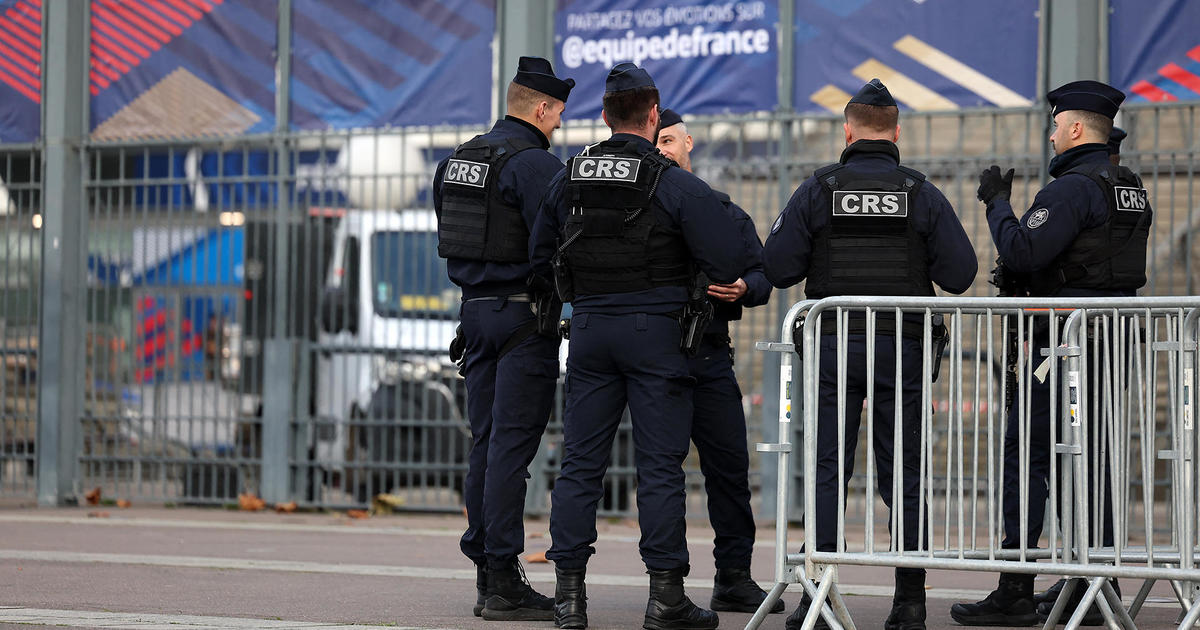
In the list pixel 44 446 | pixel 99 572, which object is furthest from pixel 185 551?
pixel 44 446

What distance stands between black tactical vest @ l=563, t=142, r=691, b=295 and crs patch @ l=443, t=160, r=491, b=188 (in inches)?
24.3

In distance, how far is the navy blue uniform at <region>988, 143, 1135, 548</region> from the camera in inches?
238

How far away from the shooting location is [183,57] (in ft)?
38.5

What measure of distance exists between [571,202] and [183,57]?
22.3 ft

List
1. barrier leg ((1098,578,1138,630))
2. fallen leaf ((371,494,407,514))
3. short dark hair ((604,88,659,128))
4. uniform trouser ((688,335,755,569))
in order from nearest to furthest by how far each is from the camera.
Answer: barrier leg ((1098,578,1138,630))
short dark hair ((604,88,659,128))
uniform trouser ((688,335,755,569))
fallen leaf ((371,494,407,514))

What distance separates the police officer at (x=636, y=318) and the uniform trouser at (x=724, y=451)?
1.84 ft

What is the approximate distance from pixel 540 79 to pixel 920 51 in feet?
14.2

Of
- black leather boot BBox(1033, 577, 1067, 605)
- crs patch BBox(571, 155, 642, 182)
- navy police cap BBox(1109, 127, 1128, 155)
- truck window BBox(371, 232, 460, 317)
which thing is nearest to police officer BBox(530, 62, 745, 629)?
crs patch BBox(571, 155, 642, 182)

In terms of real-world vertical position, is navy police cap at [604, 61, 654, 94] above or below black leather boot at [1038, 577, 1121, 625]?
above

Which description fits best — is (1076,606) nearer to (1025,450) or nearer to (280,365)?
(1025,450)

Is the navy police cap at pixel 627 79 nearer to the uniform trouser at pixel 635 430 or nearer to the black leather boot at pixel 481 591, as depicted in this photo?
the uniform trouser at pixel 635 430

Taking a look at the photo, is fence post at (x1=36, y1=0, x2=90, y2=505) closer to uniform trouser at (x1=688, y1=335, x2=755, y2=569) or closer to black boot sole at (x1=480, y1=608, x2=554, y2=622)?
black boot sole at (x1=480, y1=608, x2=554, y2=622)

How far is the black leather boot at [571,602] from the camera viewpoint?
5.73 metres

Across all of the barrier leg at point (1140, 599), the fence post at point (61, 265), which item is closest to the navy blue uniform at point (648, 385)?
the barrier leg at point (1140, 599)
